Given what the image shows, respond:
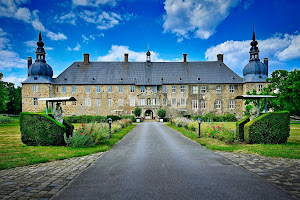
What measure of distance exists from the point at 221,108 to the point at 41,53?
38.5 m

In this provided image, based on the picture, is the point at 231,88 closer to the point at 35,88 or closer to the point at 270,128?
the point at 270,128

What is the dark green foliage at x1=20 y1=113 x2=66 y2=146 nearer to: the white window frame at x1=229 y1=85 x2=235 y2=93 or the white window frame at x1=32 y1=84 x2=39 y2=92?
the white window frame at x1=32 y1=84 x2=39 y2=92

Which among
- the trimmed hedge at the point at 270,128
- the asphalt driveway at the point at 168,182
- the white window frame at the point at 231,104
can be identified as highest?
the white window frame at the point at 231,104

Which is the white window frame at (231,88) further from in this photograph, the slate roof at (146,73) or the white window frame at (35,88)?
the white window frame at (35,88)

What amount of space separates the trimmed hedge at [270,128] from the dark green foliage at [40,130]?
10.00 metres

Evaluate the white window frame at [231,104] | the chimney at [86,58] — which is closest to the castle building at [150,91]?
the white window frame at [231,104]

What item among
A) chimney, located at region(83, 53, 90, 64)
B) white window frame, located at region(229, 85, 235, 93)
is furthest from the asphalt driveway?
chimney, located at region(83, 53, 90, 64)

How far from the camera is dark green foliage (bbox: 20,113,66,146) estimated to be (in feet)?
34.2

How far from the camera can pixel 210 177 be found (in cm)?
541

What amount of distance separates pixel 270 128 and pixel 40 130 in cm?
1182

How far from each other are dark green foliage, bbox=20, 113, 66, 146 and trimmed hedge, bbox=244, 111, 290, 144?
10.00m

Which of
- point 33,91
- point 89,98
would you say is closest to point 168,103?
point 89,98

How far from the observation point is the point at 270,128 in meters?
10.9

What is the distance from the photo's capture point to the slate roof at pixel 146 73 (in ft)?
143
